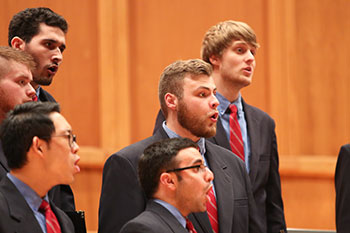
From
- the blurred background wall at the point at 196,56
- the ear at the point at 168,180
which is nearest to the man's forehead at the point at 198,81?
the ear at the point at 168,180

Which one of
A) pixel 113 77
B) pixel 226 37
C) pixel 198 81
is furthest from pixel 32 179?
pixel 113 77

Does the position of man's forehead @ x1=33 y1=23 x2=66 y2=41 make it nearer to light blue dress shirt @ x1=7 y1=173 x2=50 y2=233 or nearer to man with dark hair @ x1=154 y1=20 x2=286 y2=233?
man with dark hair @ x1=154 y1=20 x2=286 y2=233

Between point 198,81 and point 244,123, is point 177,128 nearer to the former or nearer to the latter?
point 198,81

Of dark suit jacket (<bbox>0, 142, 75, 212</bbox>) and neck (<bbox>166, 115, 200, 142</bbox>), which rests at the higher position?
neck (<bbox>166, 115, 200, 142</bbox>)

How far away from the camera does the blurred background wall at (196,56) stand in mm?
2883

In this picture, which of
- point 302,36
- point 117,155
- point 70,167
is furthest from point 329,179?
point 70,167

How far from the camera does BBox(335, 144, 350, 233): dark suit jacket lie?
1.88 metres

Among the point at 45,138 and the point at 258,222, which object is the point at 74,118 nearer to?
the point at 258,222

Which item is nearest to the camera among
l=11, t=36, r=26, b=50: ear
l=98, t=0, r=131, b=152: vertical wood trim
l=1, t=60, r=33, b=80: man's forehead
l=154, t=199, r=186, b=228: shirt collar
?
l=154, t=199, r=186, b=228: shirt collar

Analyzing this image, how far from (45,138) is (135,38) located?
5.42ft

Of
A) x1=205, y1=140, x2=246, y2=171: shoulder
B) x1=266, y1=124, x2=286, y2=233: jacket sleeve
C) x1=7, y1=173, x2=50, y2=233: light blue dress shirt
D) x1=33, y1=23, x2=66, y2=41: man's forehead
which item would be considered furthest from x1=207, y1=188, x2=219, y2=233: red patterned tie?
x1=33, y1=23, x2=66, y2=41: man's forehead

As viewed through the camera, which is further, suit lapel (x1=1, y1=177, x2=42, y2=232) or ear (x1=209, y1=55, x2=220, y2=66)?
ear (x1=209, y1=55, x2=220, y2=66)

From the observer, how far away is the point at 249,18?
9.59 ft

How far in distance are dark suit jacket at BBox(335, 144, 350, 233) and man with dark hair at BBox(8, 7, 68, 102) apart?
869mm
